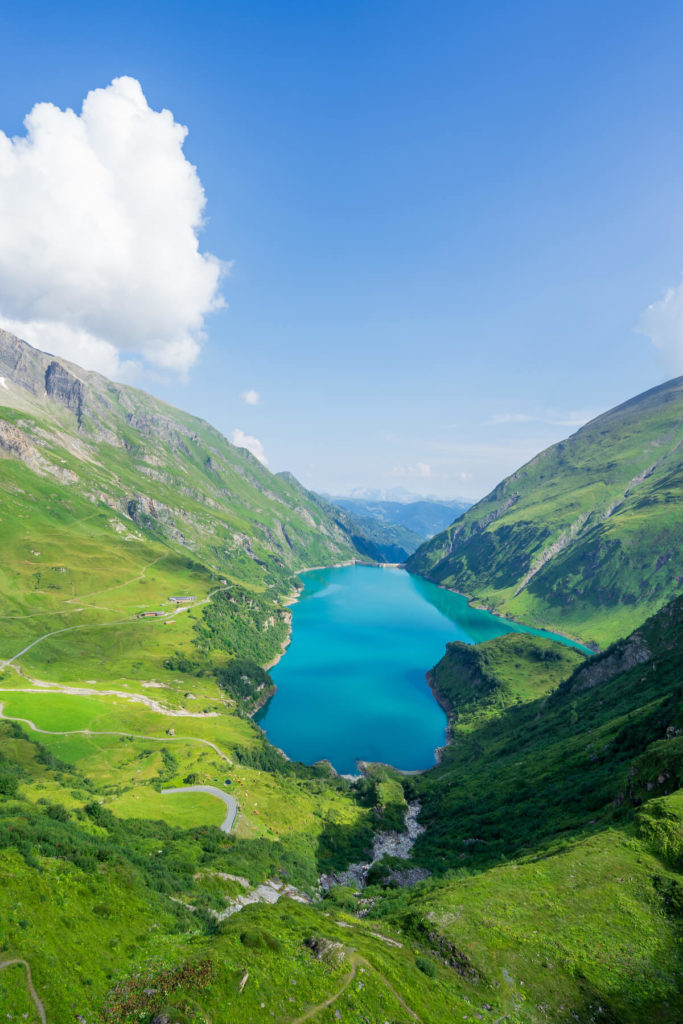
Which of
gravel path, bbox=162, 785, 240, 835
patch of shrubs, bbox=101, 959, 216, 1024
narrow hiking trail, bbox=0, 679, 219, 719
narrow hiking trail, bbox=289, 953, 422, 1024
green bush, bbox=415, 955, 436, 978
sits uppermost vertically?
patch of shrubs, bbox=101, 959, 216, 1024

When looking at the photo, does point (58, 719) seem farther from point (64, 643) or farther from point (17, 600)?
point (17, 600)

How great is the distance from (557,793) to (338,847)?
43.3 meters

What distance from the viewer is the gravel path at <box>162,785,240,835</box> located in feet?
261

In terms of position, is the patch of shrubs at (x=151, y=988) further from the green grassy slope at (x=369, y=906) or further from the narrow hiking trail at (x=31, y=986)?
the narrow hiking trail at (x=31, y=986)

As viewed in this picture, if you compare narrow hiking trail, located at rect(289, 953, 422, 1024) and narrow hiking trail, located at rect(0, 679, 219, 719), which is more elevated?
narrow hiking trail, located at rect(289, 953, 422, 1024)

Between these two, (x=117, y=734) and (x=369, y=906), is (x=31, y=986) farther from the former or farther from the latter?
(x=117, y=734)

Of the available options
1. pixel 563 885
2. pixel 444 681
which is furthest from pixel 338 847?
pixel 444 681

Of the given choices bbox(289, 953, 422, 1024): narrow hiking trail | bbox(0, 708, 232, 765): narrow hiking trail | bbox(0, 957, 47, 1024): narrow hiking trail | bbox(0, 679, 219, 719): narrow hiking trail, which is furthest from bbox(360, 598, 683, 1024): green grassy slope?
bbox(0, 679, 219, 719): narrow hiking trail

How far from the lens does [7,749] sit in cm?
9325

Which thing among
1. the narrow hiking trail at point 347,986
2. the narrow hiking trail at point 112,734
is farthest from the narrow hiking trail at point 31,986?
the narrow hiking trail at point 112,734

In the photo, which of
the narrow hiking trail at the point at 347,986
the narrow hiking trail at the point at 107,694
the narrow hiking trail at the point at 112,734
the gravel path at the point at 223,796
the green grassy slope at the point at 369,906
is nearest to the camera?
the narrow hiking trail at the point at 347,986

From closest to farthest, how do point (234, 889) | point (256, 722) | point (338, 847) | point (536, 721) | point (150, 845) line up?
point (234, 889)
point (150, 845)
point (338, 847)
point (536, 721)
point (256, 722)

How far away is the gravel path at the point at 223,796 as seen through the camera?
79481mm

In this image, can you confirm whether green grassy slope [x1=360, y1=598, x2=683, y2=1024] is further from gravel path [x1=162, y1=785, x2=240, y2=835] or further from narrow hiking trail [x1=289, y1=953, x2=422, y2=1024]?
gravel path [x1=162, y1=785, x2=240, y2=835]
